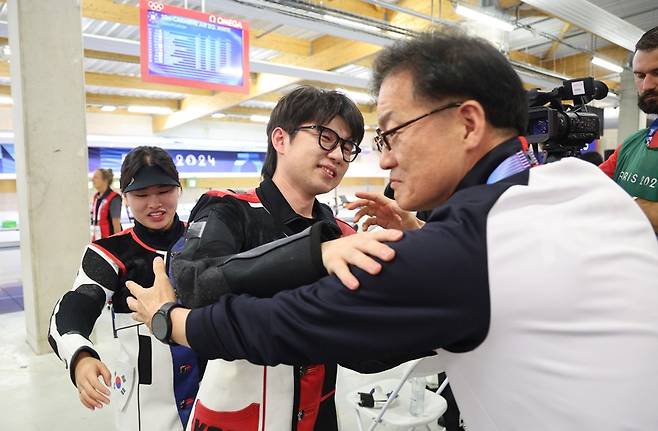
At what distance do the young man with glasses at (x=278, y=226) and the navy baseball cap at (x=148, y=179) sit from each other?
59 centimetres

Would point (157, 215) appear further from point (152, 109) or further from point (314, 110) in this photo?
point (152, 109)

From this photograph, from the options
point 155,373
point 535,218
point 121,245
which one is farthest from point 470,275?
point 121,245

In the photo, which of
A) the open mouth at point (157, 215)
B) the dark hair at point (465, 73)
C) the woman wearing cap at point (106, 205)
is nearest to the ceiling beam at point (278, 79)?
the woman wearing cap at point (106, 205)

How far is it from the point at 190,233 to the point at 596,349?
89 centimetres

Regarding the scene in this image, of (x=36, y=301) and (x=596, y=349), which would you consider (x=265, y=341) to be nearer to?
(x=596, y=349)

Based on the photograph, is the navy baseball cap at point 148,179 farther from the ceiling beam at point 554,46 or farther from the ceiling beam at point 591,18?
the ceiling beam at point 554,46

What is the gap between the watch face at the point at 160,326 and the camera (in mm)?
873

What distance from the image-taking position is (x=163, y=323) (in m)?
0.88

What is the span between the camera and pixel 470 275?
642 millimetres

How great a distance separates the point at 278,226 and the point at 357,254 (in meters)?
0.61

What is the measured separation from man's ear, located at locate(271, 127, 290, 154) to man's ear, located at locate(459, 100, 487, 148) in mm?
641

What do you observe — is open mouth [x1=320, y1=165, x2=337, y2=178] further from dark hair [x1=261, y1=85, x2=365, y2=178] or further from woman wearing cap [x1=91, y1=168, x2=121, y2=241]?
woman wearing cap [x1=91, y1=168, x2=121, y2=241]

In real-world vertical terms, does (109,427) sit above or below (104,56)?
below

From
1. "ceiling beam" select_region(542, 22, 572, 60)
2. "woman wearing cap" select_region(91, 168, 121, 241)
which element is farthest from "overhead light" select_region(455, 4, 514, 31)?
"woman wearing cap" select_region(91, 168, 121, 241)
